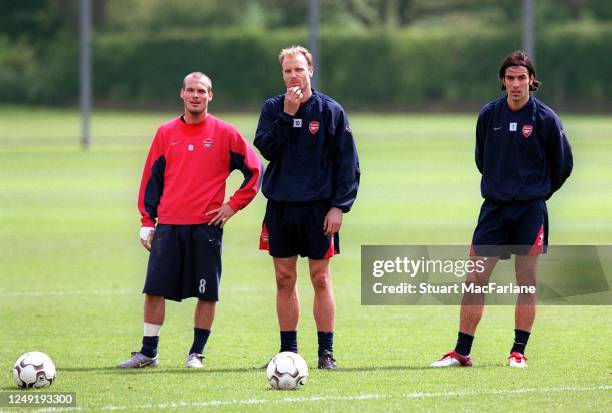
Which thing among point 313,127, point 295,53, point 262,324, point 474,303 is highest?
point 295,53

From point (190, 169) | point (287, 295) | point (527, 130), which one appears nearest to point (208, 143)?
point (190, 169)

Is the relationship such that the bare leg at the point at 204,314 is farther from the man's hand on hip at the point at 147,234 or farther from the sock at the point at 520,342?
the sock at the point at 520,342

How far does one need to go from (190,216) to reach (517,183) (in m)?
2.28

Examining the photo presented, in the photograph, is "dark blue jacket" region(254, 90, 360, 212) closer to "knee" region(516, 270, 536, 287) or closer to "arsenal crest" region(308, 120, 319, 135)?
"arsenal crest" region(308, 120, 319, 135)

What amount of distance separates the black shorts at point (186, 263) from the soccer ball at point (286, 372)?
1.28 metres

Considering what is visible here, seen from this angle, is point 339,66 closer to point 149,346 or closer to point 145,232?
point 145,232

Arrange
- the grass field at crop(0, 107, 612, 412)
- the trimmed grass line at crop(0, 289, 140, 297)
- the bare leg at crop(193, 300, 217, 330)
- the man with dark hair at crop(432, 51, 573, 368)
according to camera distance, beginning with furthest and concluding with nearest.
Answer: the trimmed grass line at crop(0, 289, 140, 297) < the bare leg at crop(193, 300, 217, 330) < the man with dark hair at crop(432, 51, 573, 368) < the grass field at crop(0, 107, 612, 412)

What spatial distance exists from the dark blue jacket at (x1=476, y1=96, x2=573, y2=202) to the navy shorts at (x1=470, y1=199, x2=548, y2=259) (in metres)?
0.08

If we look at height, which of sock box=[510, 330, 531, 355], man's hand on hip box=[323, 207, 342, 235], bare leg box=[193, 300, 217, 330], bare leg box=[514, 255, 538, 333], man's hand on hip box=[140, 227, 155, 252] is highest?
man's hand on hip box=[323, 207, 342, 235]

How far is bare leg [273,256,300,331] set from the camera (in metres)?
9.38

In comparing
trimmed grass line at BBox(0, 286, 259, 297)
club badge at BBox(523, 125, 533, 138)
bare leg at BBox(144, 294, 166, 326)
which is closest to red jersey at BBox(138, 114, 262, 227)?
bare leg at BBox(144, 294, 166, 326)

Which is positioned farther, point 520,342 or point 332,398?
point 520,342

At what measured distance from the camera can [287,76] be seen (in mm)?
9125

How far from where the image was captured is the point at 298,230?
930 cm
